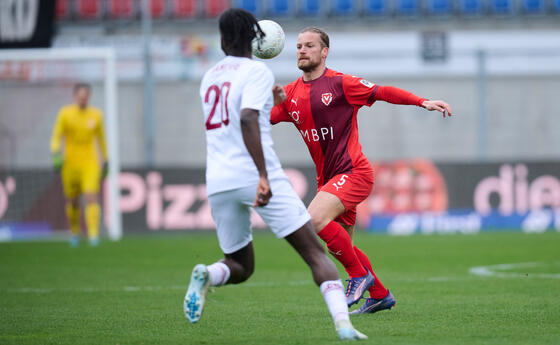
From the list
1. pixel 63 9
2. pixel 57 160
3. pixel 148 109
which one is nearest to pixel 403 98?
pixel 57 160

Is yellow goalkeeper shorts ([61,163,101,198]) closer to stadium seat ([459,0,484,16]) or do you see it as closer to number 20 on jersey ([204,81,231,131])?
number 20 on jersey ([204,81,231,131])

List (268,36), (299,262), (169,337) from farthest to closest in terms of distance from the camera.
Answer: (299,262)
(268,36)
(169,337)

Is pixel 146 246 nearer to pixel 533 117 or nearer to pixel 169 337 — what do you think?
pixel 169 337

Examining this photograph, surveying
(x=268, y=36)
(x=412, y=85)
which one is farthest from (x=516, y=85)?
(x=268, y=36)

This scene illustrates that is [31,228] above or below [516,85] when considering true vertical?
below

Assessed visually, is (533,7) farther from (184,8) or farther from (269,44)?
(269,44)

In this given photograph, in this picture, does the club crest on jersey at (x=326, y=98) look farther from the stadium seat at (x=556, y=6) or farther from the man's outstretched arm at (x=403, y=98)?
the stadium seat at (x=556, y=6)

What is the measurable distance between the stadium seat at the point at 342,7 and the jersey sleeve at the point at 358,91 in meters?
21.6

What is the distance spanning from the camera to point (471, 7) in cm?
2822

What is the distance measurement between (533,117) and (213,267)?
1903 centimetres

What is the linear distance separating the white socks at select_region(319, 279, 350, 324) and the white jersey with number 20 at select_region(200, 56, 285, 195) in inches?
27.7

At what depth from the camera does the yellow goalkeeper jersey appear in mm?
14305

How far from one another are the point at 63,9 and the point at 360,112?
11433mm

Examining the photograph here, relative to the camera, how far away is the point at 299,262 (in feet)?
38.4
